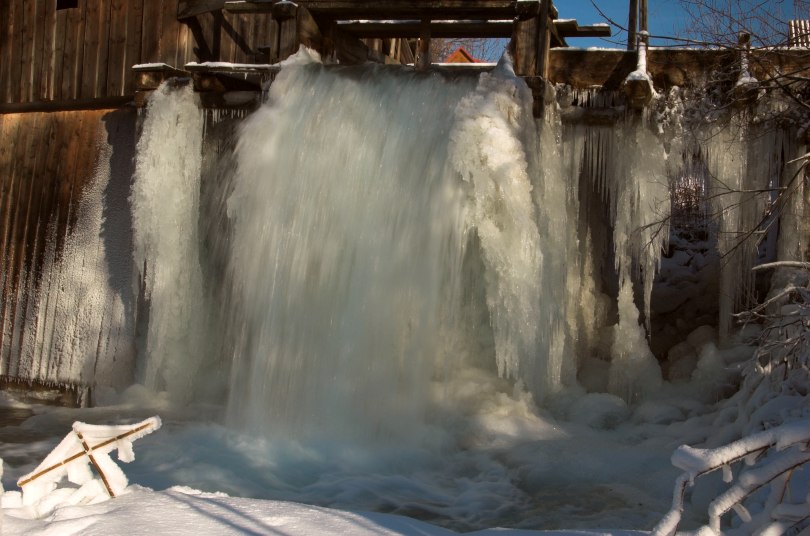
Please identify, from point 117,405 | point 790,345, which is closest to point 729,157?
point 790,345

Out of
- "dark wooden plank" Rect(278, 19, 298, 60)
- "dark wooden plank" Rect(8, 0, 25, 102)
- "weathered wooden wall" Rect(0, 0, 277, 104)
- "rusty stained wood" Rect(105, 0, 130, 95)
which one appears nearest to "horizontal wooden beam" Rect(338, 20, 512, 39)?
"weathered wooden wall" Rect(0, 0, 277, 104)

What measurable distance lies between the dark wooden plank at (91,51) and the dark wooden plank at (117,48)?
0.39ft

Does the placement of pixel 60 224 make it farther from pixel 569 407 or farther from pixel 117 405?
pixel 569 407

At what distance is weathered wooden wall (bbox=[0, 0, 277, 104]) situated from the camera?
30.0ft

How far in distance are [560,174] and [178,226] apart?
3508 mm

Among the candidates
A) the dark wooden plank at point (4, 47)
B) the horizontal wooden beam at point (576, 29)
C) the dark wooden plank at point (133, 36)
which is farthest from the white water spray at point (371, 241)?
the dark wooden plank at point (4, 47)

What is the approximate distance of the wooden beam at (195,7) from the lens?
29.3ft

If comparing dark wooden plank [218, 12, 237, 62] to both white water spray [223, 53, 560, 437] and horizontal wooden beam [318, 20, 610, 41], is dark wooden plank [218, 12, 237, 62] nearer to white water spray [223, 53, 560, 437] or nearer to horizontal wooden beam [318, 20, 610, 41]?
horizontal wooden beam [318, 20, 610, 41]

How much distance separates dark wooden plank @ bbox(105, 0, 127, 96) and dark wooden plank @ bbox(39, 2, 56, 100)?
0.73m

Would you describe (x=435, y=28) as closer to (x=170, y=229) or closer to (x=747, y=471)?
(x=170, y=229)

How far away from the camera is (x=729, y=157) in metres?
7.16

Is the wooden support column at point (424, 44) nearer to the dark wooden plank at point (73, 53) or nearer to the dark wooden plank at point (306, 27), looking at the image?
the dark wooden plank at point (306, 27)

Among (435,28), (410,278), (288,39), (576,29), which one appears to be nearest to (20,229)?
(288,39)

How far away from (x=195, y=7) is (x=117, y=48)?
0.97m
